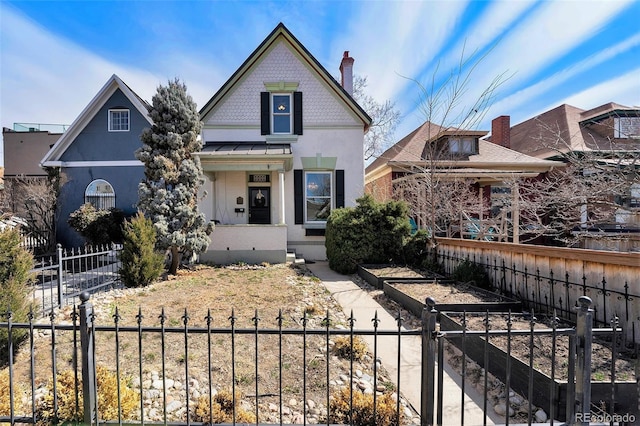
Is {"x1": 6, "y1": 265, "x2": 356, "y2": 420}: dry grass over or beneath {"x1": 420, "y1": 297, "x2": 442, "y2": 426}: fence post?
beneath

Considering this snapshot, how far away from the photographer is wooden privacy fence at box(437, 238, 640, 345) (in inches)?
162

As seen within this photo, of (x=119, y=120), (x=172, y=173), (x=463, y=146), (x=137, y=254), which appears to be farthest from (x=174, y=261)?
(x=463, y=146)

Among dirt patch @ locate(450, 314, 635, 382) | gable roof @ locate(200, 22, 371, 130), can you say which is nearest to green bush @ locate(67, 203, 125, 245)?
gable roof @ locate(200, 22, 371, 130)

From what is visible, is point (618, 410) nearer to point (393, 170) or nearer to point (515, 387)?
point (515, 387)

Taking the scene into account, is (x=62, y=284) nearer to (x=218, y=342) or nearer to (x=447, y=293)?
(x=218, y=342)

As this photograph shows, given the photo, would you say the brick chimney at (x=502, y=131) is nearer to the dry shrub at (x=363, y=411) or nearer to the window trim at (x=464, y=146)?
the window trim at (x=464, y=146)

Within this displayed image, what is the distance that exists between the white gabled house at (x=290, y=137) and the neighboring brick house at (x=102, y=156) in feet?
13.9

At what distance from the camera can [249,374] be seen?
3830 mm

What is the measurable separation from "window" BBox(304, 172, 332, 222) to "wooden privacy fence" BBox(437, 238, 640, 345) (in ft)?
21.9

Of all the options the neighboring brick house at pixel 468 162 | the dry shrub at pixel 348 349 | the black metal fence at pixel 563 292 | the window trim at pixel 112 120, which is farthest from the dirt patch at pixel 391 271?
the window trim at pixel 112 120

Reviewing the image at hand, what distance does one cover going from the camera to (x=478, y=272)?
7.23 meters

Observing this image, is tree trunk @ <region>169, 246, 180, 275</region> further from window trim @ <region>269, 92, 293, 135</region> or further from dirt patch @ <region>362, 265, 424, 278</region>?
window trim @ <region>269, 92, 293, 135</region>

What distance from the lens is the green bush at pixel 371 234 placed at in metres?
9.72

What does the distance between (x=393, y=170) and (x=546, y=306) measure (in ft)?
36.6
